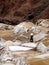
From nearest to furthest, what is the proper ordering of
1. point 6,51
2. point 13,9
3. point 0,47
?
point 6,51
point 0,47
point 13,9


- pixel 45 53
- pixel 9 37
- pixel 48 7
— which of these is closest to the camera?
pixel 45 53

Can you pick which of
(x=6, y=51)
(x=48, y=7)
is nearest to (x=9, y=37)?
(x=6, y=51)

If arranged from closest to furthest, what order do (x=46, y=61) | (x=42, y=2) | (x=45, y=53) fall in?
1. (x=46, y=61)
2. (x=45, y=53)
3. (x=42, y=2)

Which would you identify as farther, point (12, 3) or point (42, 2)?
point (12, 3)

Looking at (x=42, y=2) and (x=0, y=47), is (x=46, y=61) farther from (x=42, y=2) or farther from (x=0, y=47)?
(x=42, y=2)

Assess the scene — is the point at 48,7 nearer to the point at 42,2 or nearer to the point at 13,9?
the point at 42,2

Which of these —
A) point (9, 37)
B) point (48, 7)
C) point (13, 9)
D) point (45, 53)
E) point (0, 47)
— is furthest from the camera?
point (13, 9)

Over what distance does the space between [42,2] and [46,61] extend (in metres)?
32.1

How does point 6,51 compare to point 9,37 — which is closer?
point 6,51

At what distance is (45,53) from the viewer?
1645cm

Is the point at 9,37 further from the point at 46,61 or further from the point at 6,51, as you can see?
the point at 46,61

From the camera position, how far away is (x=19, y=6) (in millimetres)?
49844

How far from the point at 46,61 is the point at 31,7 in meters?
32.5


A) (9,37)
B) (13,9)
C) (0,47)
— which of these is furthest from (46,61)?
(13,9)
